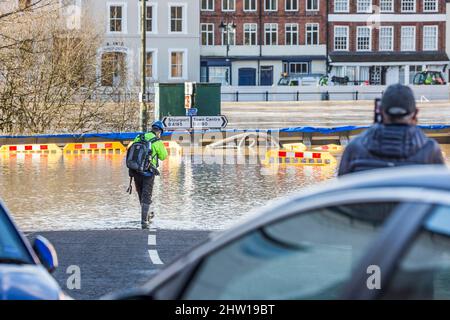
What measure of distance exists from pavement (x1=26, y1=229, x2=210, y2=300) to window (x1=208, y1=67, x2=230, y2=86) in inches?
2788

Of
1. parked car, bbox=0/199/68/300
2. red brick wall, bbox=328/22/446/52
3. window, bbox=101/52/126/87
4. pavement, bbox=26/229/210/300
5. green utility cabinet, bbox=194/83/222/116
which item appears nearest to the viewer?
parked car, bbox=0/199/68/300

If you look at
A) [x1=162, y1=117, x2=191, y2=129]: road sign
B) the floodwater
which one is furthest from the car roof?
[x1=162, y1=117, x2=191, y2=129]: road sign

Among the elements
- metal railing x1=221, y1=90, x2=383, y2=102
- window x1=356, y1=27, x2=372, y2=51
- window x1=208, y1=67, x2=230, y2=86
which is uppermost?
window x1=356, y1=27, x2=372, y2=51

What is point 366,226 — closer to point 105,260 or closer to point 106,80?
point 105,260

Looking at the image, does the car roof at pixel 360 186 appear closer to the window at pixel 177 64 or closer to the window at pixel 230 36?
the window at pixel 177 64

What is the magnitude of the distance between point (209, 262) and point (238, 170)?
1064 inches

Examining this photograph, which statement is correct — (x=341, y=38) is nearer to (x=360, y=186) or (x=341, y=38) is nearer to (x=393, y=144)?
(x=393, y=144)

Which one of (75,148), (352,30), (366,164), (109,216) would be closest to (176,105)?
(75,148)

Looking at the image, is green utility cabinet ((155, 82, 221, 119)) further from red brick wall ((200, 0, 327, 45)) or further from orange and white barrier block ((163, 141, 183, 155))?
red brick wall ((200, 0, 327, 45))

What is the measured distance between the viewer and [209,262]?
4371 mm

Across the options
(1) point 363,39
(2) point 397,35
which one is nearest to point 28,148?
(1) point 363,39

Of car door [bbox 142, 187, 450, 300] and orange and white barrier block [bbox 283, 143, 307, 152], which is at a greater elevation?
car door [bbox 142, 187, 450, 300]

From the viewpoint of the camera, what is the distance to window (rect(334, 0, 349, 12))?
301 ft

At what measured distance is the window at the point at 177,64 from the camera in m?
81.5
